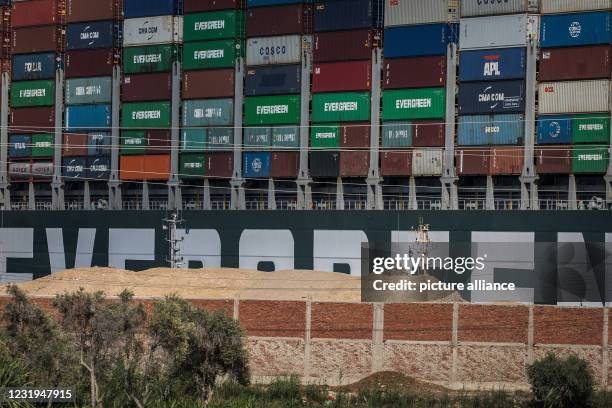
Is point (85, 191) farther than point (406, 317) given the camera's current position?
Yes

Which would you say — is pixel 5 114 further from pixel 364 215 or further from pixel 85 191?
pixel 364 215

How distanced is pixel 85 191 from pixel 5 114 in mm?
7592

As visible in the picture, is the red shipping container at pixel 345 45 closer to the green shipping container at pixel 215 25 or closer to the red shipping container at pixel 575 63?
the green shipping container at pixel 215 25

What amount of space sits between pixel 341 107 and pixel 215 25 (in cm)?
851

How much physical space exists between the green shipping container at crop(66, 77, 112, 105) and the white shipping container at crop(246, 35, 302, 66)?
30.5 ft

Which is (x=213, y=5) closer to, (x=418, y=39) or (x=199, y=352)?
(x=418, y=39)

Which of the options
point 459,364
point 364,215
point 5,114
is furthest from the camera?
point 5,114

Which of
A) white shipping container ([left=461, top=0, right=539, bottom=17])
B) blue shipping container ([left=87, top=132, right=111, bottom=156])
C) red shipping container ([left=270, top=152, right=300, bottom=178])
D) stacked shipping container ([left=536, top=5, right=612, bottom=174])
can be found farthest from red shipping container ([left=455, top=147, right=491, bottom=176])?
blue shipping container ([left=87, top=132, right=111, bottom=156])

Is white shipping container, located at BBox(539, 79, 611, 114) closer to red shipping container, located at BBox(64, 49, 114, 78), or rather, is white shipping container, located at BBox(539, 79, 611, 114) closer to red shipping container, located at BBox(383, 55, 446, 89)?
red shipping container, located at BBox(383, 55, 446, 89)

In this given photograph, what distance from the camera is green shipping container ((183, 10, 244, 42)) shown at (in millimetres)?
53969

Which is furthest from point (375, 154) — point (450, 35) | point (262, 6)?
point (262, 6)

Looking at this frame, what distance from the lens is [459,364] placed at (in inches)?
Result: 1569

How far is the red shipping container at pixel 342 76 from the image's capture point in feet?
167

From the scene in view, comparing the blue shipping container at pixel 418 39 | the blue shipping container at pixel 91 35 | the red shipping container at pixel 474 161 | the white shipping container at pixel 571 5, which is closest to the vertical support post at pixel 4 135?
the blue shipping container at pixel 91 35
